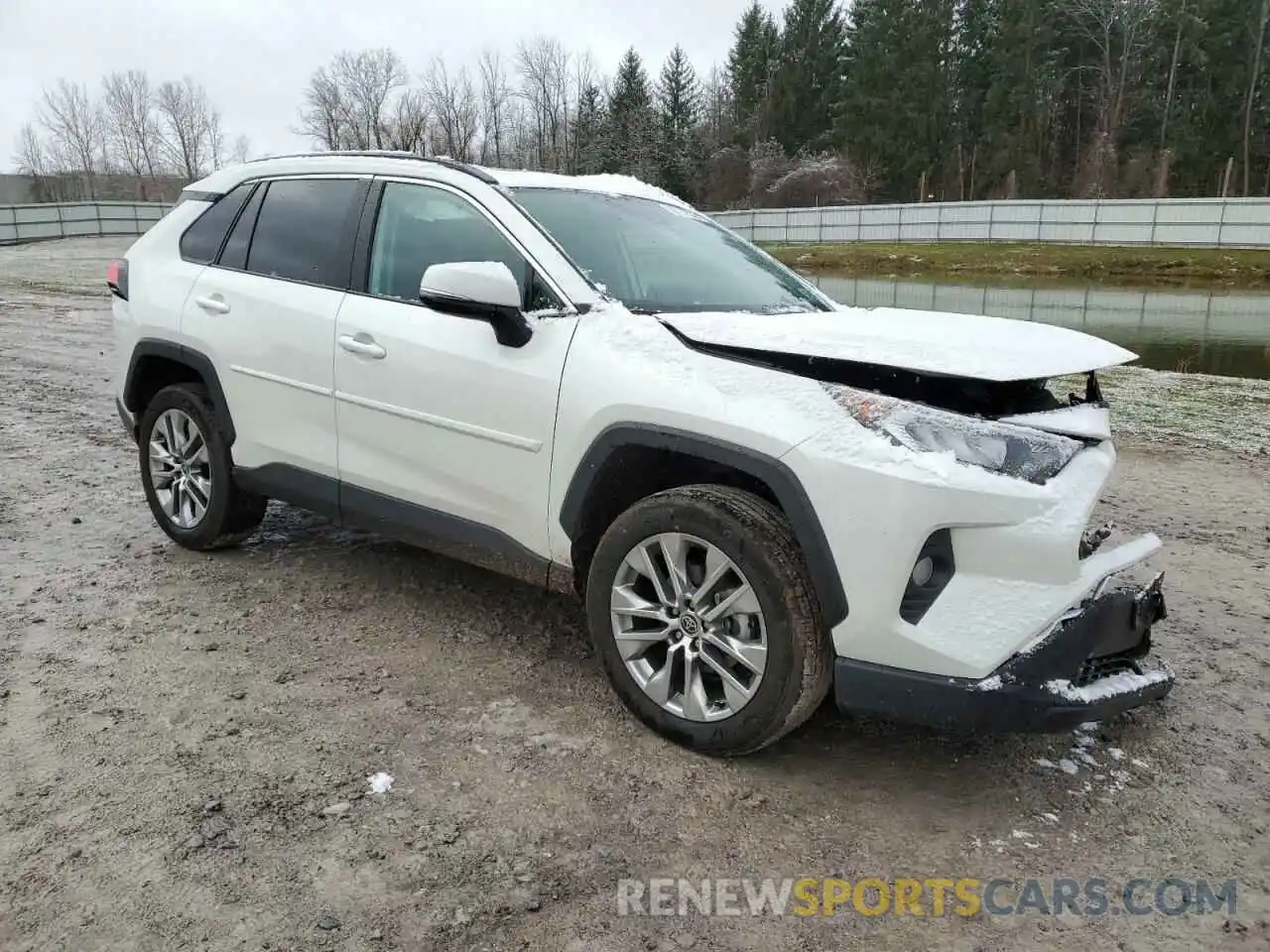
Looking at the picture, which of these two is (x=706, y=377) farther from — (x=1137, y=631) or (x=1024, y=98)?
(x=1024, y=98)

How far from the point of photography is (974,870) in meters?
2.50

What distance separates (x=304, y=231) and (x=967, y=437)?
3.01 metres

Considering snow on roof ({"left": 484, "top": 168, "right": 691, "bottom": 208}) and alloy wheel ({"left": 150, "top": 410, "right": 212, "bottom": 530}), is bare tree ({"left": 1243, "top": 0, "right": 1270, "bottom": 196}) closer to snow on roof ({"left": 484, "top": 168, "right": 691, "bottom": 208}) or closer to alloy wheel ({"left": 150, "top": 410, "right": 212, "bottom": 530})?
snow on roof ({"left": 484, "top": 168, "right": 691, "bottom": 208})

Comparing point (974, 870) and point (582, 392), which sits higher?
point (582, 392)

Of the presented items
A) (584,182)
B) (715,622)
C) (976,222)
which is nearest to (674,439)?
(715,622)

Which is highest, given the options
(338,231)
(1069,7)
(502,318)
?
(1069,7)

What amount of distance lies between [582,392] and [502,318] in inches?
16.0

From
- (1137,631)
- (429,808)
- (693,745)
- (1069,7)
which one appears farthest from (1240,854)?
(1069,7)

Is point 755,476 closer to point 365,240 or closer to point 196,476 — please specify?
point 365,240

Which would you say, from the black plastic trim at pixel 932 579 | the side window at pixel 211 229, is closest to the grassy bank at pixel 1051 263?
the side window at pixel 211 229

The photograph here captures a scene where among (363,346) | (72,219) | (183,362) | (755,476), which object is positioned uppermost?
(72,219)

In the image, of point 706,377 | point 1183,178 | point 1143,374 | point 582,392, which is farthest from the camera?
point 1183,178

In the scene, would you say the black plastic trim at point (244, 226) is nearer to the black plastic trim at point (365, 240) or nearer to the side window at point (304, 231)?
the side window at point (304, 231)

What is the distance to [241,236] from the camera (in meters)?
4.48
